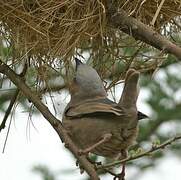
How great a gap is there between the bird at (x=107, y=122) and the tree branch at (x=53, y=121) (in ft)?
0.16

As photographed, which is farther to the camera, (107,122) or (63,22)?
(63,22)

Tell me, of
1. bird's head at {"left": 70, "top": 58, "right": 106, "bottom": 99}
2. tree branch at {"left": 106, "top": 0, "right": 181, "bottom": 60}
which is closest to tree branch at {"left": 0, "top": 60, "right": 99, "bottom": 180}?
bird's head at {"left": 70, "top": 58, "right": 106, "bottom": 99}

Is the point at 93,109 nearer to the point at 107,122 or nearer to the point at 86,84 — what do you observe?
the point at 107,122

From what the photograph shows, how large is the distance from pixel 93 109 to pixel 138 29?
0.21 metres

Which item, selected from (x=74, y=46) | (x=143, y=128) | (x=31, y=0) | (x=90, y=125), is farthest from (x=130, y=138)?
(x=143, y=128)

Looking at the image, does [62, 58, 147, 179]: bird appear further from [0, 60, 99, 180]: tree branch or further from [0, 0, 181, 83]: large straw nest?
[0, 0, 181, 83]: large straw nest

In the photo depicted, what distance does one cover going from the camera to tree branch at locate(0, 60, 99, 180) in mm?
1443

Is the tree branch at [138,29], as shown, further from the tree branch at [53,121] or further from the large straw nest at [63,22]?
the tree branch at [53,121]

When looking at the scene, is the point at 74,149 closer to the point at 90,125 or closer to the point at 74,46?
the point at 90,125

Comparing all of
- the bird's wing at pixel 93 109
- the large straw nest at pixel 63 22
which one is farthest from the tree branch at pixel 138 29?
the bird's wing at pixel 93 109

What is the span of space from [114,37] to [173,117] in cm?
102

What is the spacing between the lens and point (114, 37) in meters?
1.88

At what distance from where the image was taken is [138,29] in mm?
1586

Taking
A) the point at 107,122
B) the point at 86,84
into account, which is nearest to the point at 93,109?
the point at 107,122
